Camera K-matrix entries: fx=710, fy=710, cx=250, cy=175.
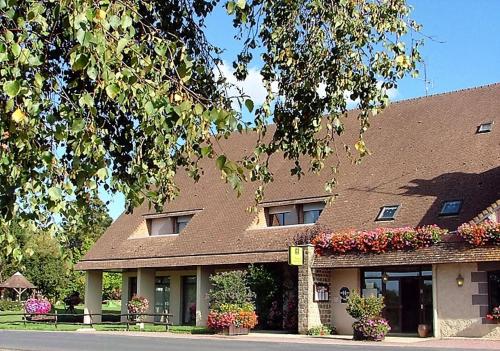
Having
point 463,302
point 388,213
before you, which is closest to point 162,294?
point 388,213

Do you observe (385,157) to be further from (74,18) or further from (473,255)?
(74,18)

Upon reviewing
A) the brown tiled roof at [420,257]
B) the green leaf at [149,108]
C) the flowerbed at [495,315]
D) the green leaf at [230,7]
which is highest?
the green leaf at [230,7]

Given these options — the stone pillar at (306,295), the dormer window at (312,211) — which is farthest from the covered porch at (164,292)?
the stone pillar at (306,295)

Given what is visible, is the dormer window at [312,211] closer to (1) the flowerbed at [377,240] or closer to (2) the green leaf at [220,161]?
(1) the flowerbed at [377,240]

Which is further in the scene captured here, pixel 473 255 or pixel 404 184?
pixel 404 184

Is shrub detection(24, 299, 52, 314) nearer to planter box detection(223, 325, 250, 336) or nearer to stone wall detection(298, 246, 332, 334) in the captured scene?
planter box detection(223, 325, 250, 336)

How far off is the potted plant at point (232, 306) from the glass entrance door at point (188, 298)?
5.46 metres

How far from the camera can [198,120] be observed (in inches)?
206

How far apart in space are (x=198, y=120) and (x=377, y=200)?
20.4 m

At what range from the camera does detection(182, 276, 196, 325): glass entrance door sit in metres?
31.1

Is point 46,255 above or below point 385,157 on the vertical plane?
below

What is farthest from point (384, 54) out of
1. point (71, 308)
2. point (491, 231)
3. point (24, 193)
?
point (71, 308)

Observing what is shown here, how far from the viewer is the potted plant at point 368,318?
69.5 feet

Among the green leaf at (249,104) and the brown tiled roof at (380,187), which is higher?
the brown tiled roof at (380,187)
